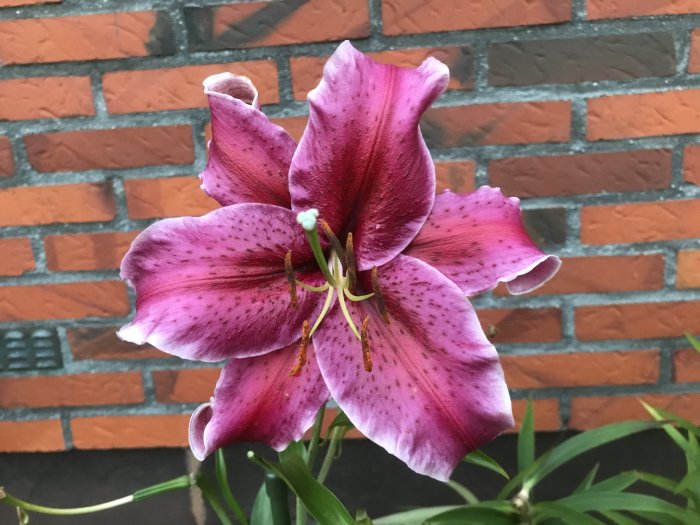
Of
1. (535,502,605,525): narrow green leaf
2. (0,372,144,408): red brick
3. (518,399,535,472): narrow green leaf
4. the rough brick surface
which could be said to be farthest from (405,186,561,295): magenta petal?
(0,372,144,408): red brick

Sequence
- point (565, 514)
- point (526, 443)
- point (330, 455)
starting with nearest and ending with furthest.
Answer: point (330, 455), point (565, 514), point (526, 443)

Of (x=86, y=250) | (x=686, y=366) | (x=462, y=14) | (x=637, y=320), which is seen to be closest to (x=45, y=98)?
(x=86, y=250)

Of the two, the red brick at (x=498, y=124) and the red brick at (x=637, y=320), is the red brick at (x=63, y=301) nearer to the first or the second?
the red brick at (x=498, y=124)

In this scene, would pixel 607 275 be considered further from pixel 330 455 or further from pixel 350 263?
pixel 350 263

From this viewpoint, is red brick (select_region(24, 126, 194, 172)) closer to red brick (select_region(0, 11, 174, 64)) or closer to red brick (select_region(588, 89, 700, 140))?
red brick (select_region(0, 11, 174, 64))

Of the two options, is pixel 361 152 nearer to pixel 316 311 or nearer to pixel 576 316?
pixel 316 311
